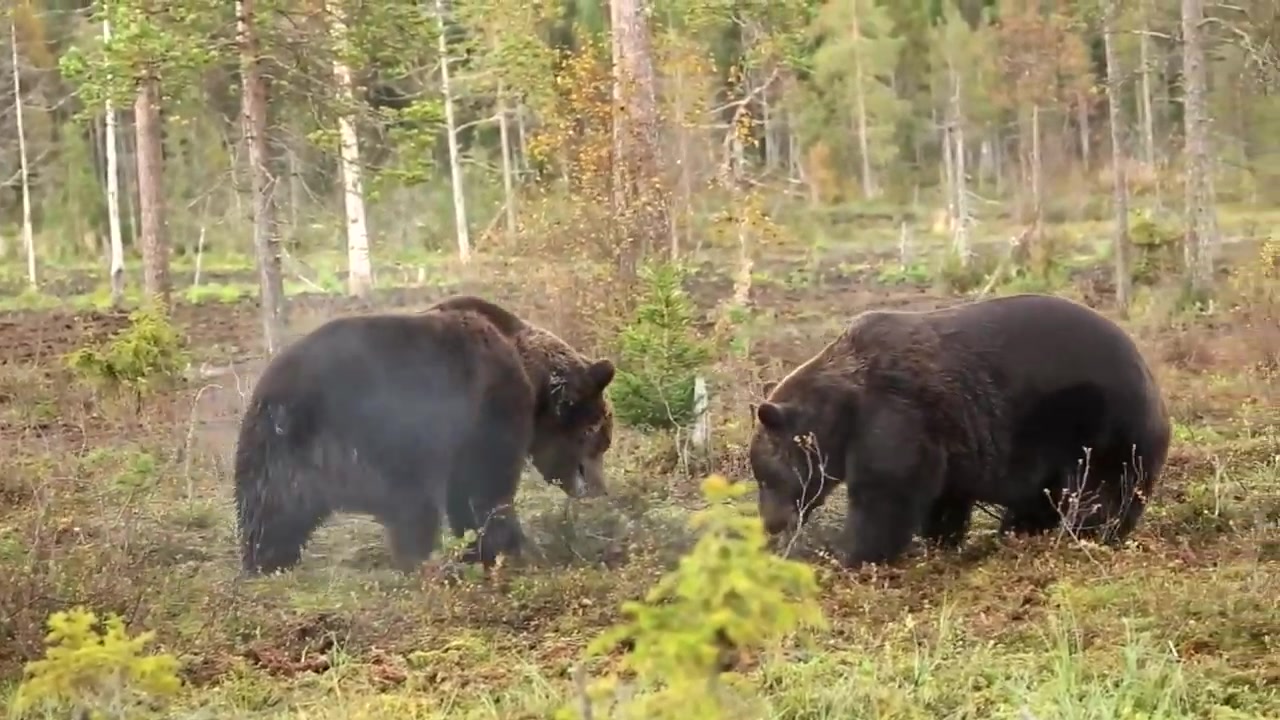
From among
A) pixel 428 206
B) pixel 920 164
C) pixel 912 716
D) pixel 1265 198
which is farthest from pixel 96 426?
pixel 920 164

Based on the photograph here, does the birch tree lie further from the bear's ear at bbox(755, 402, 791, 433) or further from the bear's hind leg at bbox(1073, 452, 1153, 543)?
the bear's hind leg at bbox(1073, 452, 1153, 543)

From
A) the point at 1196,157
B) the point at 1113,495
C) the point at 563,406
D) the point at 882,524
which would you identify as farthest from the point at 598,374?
the point at 1196,157

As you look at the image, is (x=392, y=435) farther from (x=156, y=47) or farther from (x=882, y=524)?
(x=156, y=47)

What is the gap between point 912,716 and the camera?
5145mm

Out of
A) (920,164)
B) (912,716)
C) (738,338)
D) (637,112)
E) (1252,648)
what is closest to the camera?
(912,716)

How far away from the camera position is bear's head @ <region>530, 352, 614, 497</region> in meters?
9.66

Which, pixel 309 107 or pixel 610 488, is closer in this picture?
pixel 610 488

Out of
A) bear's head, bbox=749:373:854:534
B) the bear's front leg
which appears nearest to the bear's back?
bear's head, bbox=749:373:854:534

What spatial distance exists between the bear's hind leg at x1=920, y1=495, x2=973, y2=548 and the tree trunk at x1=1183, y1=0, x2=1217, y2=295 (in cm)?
1369

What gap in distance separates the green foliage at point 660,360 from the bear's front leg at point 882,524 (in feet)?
10.1

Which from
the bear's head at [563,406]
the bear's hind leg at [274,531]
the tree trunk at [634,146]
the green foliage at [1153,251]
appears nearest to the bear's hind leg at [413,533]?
the bear's hind leg at [274,531]

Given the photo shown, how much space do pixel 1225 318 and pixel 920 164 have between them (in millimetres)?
37061

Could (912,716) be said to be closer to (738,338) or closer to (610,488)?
(610,488)

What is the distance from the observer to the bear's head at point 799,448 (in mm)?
8344
